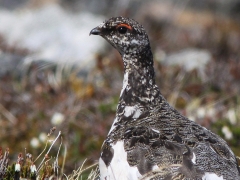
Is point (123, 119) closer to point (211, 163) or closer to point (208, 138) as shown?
point (208, 138)

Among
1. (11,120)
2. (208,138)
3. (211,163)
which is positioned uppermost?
(11,120)

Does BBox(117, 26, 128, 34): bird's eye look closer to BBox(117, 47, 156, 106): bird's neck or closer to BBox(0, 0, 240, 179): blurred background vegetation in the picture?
BBox(117, 47, 156, 106): bird's neck

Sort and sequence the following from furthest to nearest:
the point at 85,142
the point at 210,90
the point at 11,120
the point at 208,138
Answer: the point at 210,90 → the point at 11,120 → the point at 85,142 → the point at 208,138

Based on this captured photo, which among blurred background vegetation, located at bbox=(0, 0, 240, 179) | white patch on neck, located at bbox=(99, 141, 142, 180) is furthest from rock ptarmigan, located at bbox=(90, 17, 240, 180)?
blurred background vegetation, located at bbox=(0, 0, 240, 179)

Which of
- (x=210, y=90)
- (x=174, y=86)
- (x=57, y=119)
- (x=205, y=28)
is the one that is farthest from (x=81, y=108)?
(x=205, y=28)

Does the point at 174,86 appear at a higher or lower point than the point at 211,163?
higher

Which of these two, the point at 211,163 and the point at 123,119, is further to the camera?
the point at 123,119

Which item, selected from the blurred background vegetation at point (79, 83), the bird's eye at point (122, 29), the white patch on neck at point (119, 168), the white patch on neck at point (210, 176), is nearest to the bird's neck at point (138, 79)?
the bird's eye at point (122, 29)
